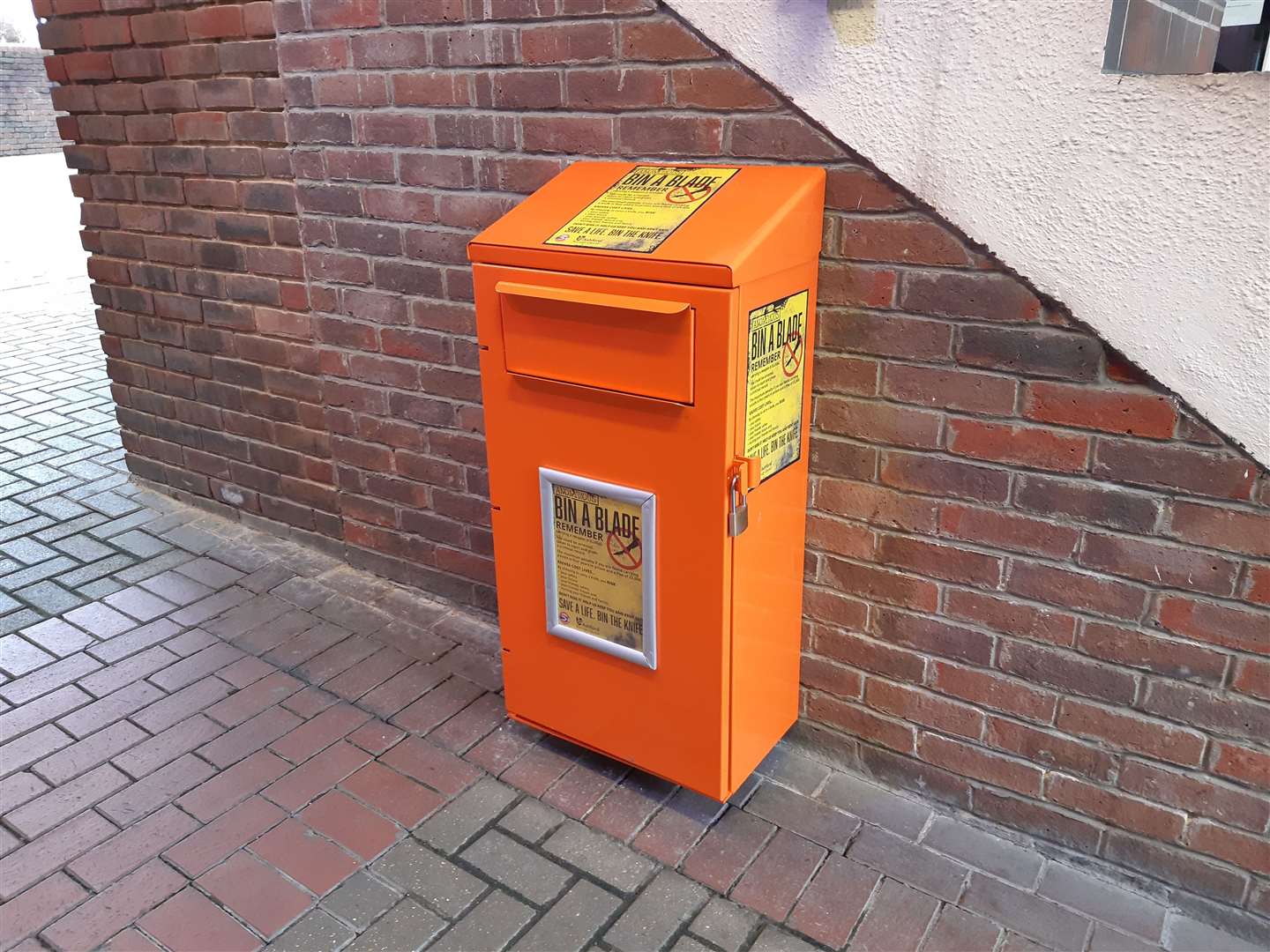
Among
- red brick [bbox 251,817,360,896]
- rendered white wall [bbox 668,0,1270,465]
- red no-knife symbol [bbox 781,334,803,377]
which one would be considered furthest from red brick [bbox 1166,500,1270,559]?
red brick [bbox 251,817,360,896]

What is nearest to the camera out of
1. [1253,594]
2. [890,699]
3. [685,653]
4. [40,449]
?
[1253,594]

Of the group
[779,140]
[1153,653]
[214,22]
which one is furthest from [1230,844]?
[214,22]

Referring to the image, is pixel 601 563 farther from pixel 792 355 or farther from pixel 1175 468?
pixel 1175 468

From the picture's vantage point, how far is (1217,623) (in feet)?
6.23

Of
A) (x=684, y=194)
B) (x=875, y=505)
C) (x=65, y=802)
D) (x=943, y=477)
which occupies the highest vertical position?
(x=684, y=194)

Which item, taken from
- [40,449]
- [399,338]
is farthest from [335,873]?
[40,449]

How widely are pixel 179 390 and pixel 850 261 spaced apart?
299cm

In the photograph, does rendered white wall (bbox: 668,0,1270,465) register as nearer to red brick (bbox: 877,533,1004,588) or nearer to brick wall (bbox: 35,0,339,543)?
red brick (bbox: 877,533,1004,588)

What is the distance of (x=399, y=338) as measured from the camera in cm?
303

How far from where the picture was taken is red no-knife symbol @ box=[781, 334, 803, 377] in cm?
207

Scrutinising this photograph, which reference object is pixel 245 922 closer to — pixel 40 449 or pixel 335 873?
pixel 335 873

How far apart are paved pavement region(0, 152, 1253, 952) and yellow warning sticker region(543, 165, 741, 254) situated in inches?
53.4

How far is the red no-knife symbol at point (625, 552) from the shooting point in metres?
2.12

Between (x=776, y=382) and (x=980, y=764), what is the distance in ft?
3.46
